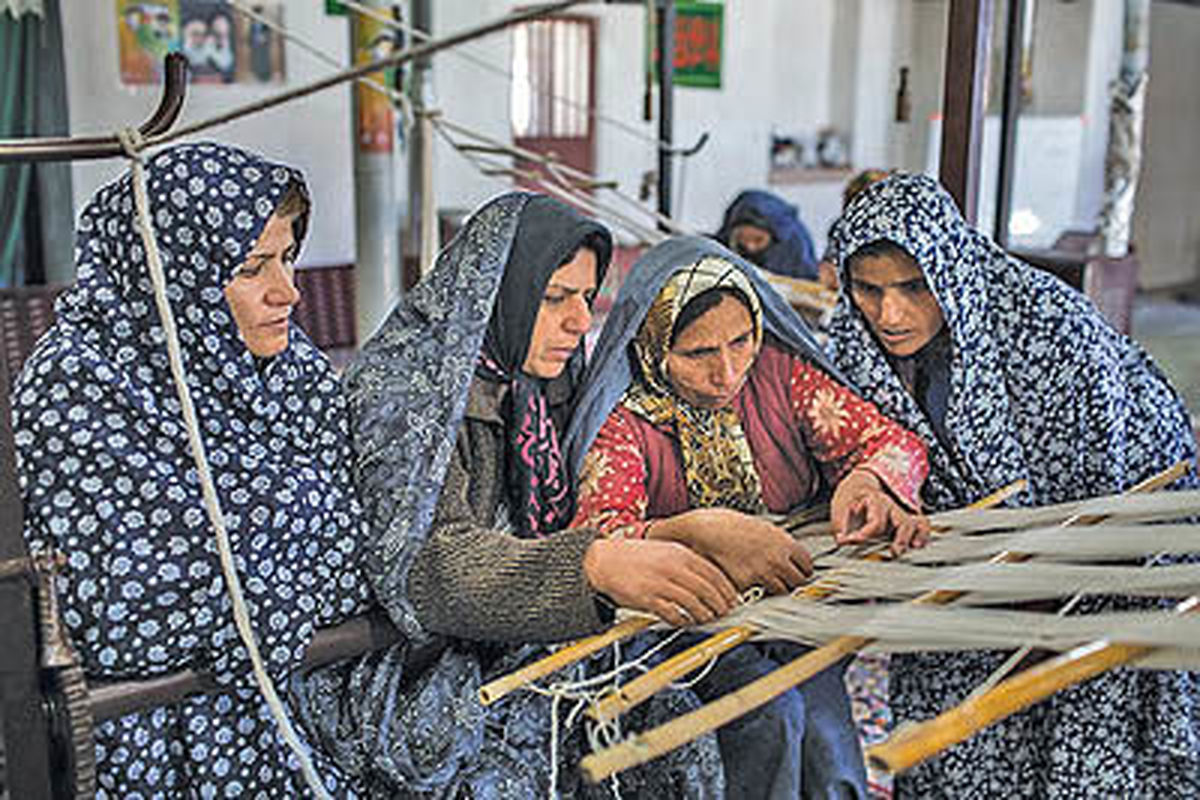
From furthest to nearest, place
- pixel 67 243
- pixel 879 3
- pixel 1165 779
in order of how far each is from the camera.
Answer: pixel 879 3 → pixel 67 243 → pixel 1165 779

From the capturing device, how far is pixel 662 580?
1.36 metres

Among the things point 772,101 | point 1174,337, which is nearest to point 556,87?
point 772,101

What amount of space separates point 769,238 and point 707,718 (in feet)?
13.4

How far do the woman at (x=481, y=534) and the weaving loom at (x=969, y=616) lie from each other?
0.12 metres

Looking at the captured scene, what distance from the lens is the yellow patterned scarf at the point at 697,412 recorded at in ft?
5.57

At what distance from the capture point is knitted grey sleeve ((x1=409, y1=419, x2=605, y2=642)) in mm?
1404

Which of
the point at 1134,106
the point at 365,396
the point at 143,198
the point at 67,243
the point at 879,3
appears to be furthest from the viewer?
the point at 879,3

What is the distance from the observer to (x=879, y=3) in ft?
28.7

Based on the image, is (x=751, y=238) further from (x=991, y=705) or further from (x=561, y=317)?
(x=991, y=705)

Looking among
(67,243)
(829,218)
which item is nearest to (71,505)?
(67,243)

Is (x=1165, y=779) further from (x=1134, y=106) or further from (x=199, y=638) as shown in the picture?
(x=1134, y=106)

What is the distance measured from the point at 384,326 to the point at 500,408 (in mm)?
187

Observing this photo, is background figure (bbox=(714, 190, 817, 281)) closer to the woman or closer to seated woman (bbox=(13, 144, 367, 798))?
the woman

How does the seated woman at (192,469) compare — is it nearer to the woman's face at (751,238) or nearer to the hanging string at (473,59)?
the hanging string at (473,59)
